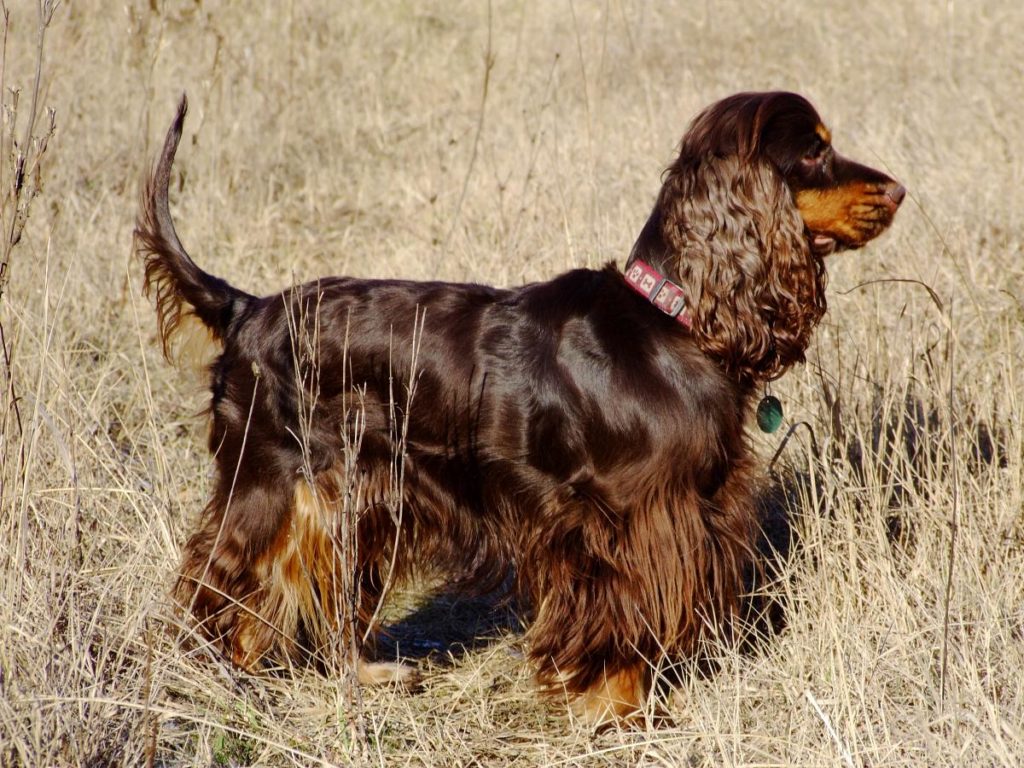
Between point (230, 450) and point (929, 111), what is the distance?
209 inches

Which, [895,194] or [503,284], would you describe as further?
[503,284]

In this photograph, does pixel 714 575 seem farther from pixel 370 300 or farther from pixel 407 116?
pixel 407 116

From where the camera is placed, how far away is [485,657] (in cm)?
348

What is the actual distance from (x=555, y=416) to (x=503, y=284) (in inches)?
86.9

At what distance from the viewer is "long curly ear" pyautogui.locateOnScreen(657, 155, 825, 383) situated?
2.78 meters

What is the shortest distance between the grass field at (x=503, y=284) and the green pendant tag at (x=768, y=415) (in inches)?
14.6

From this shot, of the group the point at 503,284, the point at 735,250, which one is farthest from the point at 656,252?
the point at 503,284

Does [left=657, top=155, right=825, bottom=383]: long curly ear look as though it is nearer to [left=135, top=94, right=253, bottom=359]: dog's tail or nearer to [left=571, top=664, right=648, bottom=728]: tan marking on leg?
[left=571, top=664, right=648, bottom=728]: tan marking on leg

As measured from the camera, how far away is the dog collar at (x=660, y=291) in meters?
2.84

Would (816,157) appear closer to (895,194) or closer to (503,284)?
(895,194)

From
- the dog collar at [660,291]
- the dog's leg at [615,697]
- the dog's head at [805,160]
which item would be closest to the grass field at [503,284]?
the dog's leg at [615,697]

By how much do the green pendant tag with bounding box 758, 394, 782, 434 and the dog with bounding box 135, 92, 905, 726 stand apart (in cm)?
4

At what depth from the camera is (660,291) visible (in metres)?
2.85

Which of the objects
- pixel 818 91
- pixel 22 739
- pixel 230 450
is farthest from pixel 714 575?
pixel 818 91
